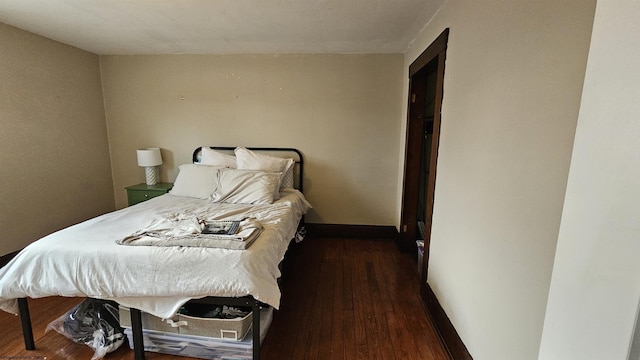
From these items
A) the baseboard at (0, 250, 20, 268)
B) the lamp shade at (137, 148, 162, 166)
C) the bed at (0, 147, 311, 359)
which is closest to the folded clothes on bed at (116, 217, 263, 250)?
the bed at (0, 147, 311, 359)

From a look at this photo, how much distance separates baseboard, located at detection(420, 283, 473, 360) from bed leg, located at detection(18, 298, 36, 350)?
8.27 feet

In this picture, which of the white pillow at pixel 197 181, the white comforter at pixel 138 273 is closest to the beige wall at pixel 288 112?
the white pillow at pixel 197 181

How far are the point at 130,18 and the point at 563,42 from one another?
2961 mm

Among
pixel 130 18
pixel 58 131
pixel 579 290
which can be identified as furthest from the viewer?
pixel 58 131

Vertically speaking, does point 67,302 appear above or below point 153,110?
below

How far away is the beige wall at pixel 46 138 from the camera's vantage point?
2547 millimetres

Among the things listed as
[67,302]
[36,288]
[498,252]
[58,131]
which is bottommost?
[67,302]

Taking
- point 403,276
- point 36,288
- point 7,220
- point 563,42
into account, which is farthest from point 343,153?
point 7,220

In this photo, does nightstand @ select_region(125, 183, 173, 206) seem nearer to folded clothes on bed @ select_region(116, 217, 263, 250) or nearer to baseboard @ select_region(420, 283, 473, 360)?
folded clothes on bed @ select_region(116, 217, 263, 250)

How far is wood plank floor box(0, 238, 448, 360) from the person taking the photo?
167cm

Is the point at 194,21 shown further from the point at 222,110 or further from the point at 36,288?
the point at 36,288

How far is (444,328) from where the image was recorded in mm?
1752

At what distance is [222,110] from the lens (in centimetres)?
341

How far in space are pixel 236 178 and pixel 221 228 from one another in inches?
41.7
